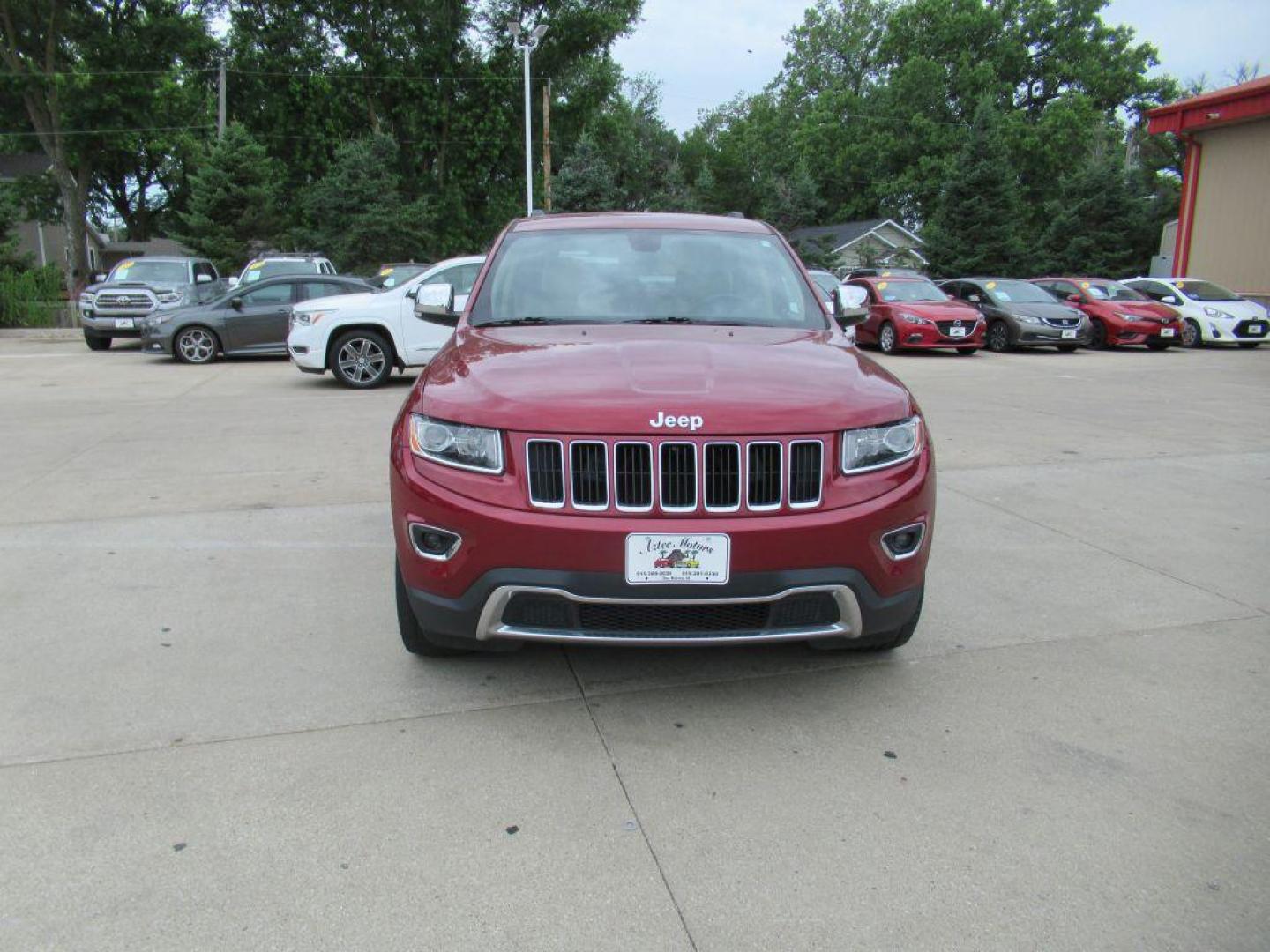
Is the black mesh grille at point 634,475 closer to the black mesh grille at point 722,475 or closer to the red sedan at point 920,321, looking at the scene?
the black mesh grille at point 722,475

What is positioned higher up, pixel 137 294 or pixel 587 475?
pixel 137 294

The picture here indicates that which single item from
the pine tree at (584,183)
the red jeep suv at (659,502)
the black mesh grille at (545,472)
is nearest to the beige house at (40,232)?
the pine tree at (584,183)

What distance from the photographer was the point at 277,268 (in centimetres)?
1981

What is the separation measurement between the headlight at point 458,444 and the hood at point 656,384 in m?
0.04

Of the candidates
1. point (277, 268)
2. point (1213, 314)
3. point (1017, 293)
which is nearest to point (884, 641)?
point (1017, 293)

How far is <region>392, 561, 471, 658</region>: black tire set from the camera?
358 cm

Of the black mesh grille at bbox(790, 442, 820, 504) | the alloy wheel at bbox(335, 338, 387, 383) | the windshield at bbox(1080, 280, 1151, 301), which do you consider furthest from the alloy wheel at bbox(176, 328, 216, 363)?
the windshield at bbox(1080, 280, 1151, 301)

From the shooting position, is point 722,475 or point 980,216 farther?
point 980,216

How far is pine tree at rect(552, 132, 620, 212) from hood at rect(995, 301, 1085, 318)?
21.1 metres

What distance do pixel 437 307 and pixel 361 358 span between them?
→ 7.61 meters

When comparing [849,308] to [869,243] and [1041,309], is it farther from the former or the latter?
[869,243]

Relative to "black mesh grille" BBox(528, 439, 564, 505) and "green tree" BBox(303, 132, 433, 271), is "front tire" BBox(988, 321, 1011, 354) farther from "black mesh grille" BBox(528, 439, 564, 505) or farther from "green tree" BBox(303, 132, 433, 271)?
"green tree" BBox(303, 132, 433, 271)

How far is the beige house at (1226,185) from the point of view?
24359mm

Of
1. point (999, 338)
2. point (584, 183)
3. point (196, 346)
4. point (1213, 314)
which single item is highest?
point (584, 183)
